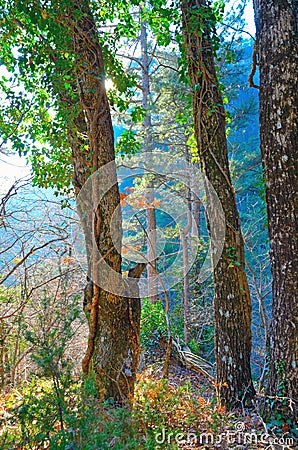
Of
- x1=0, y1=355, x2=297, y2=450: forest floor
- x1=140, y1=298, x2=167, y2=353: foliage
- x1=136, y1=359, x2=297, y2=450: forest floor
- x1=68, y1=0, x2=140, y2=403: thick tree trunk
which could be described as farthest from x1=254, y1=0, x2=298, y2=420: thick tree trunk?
x1=140, y1=298, x2=167, y2=353: foliage

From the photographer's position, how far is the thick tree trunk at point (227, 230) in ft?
9.36

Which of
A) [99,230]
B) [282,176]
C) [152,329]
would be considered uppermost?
[282,176]

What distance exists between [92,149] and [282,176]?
54.3 inches

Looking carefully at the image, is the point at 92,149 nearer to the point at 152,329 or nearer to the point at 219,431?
the point at 219,431

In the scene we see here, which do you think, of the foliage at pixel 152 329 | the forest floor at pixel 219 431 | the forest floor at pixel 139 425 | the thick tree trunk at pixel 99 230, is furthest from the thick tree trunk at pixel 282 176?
the foliage at pixel 152 329

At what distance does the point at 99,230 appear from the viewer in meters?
2.74

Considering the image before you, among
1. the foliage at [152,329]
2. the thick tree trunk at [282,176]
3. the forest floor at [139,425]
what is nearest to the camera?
the forest floor at [139,425]

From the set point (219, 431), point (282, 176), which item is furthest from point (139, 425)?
point (282, 176)

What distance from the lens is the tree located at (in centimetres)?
259

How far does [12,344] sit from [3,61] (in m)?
3.29

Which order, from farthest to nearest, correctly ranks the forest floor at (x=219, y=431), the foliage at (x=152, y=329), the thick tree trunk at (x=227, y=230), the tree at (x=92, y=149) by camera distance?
the foliage at (x=152, y=329) → the thick tree trunk at (x=227, y=230) → the tree at (x=92, y=149) → the forest floor at (x=219, y=431)

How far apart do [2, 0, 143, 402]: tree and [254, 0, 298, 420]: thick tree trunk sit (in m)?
1.03

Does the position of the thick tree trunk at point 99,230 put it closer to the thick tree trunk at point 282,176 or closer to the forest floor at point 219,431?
the forest floor at point 219,431

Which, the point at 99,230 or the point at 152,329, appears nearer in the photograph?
the point at 99,230
